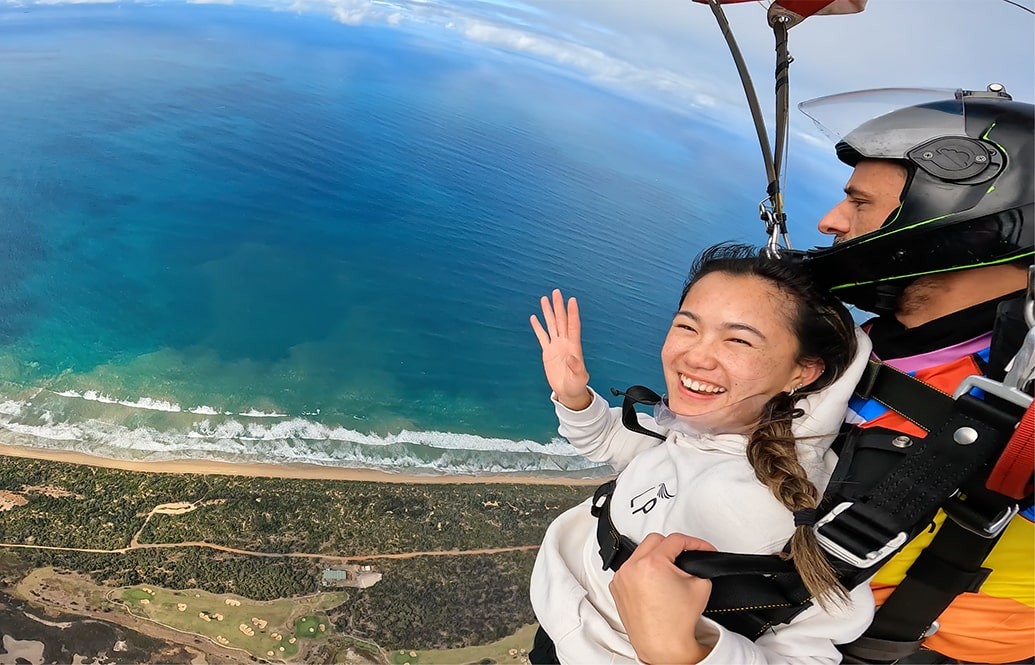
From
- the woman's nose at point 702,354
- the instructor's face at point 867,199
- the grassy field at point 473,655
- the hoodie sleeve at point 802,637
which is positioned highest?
the instructor's face at point 867,199

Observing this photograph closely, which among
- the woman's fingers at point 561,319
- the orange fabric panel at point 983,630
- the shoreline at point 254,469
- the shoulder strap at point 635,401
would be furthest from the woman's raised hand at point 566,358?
the shoreline at point 254,469

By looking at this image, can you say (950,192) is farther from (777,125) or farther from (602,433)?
(602,433)

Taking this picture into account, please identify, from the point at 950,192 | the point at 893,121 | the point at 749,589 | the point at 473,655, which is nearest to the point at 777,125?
the point at 893,121

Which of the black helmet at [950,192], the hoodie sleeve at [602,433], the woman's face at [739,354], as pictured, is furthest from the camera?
the hoodie sleeve at [602,433]

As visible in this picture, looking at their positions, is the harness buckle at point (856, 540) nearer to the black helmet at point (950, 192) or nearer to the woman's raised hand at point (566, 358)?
the black helmet at point (950, 192)

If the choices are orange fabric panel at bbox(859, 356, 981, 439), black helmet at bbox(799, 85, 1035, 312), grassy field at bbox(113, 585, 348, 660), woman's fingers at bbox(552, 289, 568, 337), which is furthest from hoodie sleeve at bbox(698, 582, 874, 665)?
grassy field at bbox(113, 585, 348, 660)

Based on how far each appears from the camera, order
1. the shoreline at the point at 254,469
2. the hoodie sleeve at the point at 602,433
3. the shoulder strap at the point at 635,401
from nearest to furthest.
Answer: the shoulder strap at the point at 635,401, the hoodie sleeve at the point at 602,433, the shoreline at the point at 254,469

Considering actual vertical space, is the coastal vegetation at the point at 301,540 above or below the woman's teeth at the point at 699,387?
below

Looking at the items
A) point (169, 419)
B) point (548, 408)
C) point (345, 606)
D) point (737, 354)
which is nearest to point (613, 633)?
point (737, 354)
